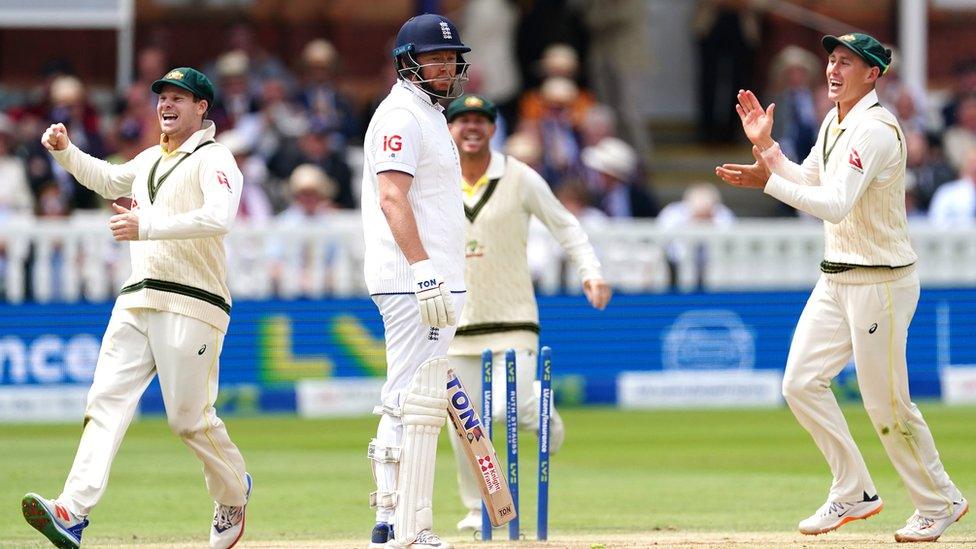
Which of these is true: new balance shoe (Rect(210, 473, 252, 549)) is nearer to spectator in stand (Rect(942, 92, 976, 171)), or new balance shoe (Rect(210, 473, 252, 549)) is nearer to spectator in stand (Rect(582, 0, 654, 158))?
spectator in stand (Rect(942, 92, 976, 171))

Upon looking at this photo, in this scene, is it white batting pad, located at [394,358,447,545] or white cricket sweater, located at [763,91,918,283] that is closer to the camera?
white batting pad, located at [394,358,447,545]

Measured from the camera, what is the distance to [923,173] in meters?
16.8

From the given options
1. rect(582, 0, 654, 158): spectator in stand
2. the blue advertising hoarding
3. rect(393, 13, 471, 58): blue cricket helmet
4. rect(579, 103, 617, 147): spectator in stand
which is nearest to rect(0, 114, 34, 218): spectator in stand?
the blue advertising hoarding

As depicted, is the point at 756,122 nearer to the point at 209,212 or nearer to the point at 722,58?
the point at 209,212

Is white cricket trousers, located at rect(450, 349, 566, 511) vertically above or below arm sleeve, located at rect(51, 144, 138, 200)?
below

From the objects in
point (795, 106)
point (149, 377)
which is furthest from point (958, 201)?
point (149, 377)

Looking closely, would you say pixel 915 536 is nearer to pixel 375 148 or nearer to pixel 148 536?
pixel 375 148

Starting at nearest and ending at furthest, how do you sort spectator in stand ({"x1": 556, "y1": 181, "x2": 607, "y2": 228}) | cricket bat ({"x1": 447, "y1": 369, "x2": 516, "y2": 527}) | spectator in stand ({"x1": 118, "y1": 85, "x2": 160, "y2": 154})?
cricket bat ({"x1": 447, "y1": 369, "x2": 516, "y2": 527}) → spectator in stand ({"x1": 556, "y1": 181, "x2": 607, "y2": 228}) → spectator in stand ({"x1": 118, "y1": 85, "x2": 160, "y2": 154})

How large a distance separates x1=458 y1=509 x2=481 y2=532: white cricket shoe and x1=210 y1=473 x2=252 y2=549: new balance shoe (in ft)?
4.16

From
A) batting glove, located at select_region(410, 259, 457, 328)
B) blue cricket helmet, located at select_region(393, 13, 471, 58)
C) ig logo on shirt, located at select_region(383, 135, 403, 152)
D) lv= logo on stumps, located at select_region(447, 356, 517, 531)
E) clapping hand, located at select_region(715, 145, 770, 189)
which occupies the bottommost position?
lv= logo on stumps, located at select_region(447, 356, 517, 531)

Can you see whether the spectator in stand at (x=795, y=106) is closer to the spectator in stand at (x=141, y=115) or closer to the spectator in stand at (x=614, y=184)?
the spectator in stand at (x=614, y=184)

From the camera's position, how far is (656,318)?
49.3 feet

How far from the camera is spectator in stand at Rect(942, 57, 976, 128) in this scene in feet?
59.0

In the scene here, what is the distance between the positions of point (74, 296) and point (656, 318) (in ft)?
14.8
